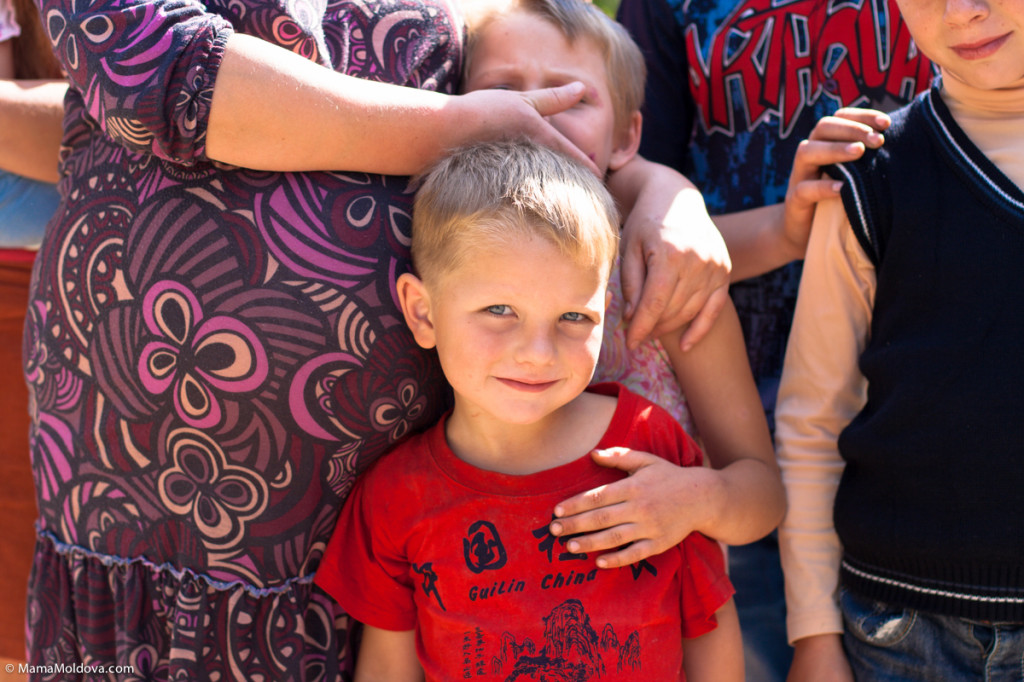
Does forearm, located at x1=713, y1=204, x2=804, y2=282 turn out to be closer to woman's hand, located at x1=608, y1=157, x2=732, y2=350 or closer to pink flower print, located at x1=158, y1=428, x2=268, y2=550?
woman's hand, located at x1=608, y1=157, x2=732, y2=350

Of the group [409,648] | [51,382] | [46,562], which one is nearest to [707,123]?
[409,648]

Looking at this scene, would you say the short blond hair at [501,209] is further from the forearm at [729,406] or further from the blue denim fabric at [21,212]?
the blue denim fabric at [21,212]

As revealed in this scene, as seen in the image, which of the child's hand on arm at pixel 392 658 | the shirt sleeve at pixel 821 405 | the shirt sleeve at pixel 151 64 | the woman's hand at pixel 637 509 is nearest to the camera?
the shirt sleeve at pixel 151 64

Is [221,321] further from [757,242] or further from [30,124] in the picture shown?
[757,242]

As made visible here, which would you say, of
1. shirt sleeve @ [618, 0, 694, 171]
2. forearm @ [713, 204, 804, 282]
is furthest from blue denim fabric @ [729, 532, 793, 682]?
shirt sleeve @ [618, 0, 694, 171]

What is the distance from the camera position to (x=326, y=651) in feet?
5.19

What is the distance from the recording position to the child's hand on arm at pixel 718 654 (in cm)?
159

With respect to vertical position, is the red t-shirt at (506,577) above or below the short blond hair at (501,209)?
below

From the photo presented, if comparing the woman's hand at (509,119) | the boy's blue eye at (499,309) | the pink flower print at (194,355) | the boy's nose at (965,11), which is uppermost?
the boy's nose at (965,11)

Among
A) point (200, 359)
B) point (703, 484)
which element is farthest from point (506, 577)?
point (200, 359)

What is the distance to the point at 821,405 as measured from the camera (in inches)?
69.2

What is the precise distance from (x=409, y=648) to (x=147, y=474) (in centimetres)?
56

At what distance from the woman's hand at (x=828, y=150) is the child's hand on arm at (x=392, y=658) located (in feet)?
3.71

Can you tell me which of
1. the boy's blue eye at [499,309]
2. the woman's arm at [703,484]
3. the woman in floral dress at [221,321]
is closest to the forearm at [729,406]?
→ the woman's arm at [703,484]
